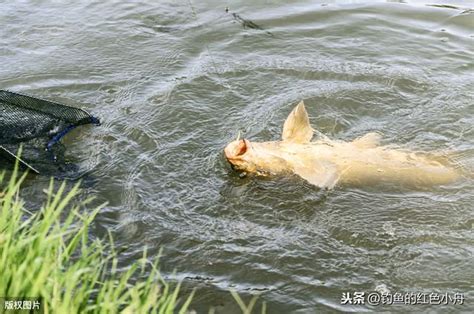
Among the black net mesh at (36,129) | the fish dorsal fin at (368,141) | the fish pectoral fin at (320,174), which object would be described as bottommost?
the fish pectoral fin at (320,174)

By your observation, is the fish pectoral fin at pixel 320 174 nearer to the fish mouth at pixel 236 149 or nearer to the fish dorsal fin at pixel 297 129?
the fish dorsal fin at pixel 297 129

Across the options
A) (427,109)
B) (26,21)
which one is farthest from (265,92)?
(26,21)

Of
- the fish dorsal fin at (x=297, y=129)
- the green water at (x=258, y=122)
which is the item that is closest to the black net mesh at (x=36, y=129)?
the green water at (x=258, y=122)

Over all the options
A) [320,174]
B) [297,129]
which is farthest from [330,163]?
[297,129]

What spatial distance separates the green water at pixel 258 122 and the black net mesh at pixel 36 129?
0.56 feet

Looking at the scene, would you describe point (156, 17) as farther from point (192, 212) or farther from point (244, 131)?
point (192, 212)

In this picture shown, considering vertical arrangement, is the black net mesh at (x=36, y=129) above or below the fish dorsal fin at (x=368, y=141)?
above

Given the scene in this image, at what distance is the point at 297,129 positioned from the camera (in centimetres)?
524

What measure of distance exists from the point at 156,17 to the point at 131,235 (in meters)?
4.48

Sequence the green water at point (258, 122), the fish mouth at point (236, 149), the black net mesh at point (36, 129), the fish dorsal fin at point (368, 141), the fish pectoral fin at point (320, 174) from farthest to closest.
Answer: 1. the fish dorsal fin at point (368, 141)
2. the black net mesh at point (36, 129)
3. the fish pectoral fin at point (320, 174)
4. the fish mouth at point (236, 149)
5. the green water at point (258, 122)

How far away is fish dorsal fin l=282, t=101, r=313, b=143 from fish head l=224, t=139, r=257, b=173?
390 mm

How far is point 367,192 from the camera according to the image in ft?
17.3

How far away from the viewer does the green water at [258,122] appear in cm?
449

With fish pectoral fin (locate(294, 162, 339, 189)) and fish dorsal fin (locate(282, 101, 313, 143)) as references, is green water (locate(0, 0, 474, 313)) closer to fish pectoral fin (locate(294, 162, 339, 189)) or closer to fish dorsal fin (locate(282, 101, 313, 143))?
fish pectoral fin (locate(294, 162, 339, 189))
